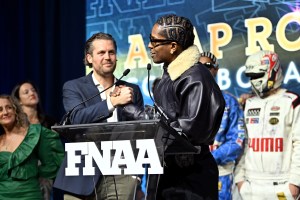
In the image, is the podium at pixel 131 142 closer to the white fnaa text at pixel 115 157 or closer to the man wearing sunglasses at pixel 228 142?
the white fnaa text at pixel 115 157

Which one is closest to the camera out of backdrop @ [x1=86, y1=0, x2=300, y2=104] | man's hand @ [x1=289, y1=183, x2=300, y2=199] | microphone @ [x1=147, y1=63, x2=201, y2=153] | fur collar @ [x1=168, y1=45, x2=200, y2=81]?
microphone @ [x1=147, y1=63, x2=201, y2=153]

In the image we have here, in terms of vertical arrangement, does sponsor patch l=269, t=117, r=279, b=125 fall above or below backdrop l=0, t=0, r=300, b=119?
below

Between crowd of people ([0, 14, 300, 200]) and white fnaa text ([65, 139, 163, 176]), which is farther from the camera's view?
crowd of people ([0, 14, 300, 200])

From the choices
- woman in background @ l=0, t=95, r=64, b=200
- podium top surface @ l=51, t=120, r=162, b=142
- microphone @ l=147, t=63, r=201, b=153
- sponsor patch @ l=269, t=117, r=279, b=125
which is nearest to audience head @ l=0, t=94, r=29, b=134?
woman in background @ l=0, t=95, r=64, b=200

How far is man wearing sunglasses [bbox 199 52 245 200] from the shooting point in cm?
439

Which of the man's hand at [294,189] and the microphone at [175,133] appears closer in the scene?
the microphone at [175,133]

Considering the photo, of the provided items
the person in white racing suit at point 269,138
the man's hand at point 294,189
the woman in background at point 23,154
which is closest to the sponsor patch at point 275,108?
the person in white racing suit at point 269,138

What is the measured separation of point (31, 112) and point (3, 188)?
3.95 feet

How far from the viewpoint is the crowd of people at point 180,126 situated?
234 centimetres

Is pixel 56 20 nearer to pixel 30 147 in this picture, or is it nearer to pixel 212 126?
pixel 30 147

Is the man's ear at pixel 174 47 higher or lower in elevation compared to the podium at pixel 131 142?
higher

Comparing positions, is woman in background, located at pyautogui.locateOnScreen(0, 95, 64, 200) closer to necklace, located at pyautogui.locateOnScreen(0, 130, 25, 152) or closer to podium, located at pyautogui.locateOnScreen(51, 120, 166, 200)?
necklace, located at pyautogui.locateOnScreen(0, 130, 25, 152)

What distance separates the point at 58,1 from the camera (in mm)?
6336

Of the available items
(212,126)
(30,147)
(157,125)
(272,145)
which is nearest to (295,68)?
(272,145)
